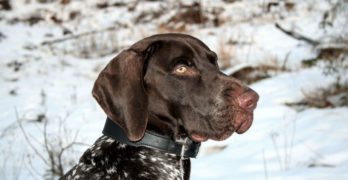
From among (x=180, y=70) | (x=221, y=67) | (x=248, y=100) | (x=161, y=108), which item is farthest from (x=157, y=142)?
(x=221, y=67)

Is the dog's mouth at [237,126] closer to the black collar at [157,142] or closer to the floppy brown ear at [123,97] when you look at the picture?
the black collar at [157,142]

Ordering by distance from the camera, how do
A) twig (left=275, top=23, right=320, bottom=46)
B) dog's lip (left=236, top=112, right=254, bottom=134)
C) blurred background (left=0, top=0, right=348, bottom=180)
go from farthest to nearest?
twig (left=275, top=23, right=320, bottom=46) < blurred background (left=0, top=0, right=348, bottom=180) < dog's lip (left=236, top=112, right=254, bottom=134)

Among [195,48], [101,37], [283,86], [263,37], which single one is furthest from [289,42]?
[195,48]

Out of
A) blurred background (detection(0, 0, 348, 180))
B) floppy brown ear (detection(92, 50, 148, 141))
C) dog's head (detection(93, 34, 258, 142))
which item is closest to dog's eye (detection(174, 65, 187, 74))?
dog's head (detection(93, 34, 258, 142))

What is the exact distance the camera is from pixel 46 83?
10367 millimetres

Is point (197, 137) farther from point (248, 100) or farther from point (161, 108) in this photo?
point (248, 100)

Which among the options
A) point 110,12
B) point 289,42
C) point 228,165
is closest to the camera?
point 228,165

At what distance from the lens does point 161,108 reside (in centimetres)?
398

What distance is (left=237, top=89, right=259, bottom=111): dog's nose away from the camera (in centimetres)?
372

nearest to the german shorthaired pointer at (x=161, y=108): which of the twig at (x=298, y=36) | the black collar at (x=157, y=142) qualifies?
the black collar at (x=157, y=142)

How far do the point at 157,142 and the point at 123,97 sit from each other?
41 centimetres

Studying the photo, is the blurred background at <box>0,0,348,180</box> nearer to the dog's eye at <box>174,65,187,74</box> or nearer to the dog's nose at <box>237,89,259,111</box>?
the dog's eye at <box>174,65,187,74</box>

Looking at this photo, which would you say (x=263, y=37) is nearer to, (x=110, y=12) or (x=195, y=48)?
(x=110, y=12)

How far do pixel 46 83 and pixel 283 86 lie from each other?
159 inches
